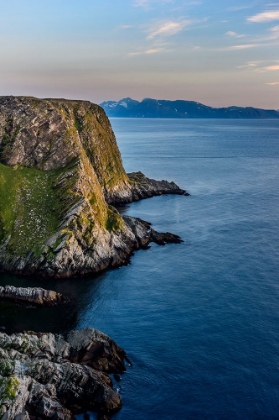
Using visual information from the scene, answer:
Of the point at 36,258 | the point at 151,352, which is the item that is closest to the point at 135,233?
the point at 36,258

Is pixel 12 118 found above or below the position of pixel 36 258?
above

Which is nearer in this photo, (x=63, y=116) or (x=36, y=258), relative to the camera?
(x=36, y=258)

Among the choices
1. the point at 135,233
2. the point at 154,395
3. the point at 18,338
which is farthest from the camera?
the point at 135,233

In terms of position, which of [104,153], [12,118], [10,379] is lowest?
[10,379]

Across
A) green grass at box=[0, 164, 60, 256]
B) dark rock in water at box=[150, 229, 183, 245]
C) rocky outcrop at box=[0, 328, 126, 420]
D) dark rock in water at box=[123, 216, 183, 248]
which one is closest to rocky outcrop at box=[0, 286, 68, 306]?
green grass at box=[0, 164, 60, 256]

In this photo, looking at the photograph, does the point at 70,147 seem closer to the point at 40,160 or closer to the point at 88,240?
the point at 40,160

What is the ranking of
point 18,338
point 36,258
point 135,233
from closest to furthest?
point 18,338 → point 36,258 → point 135,233
